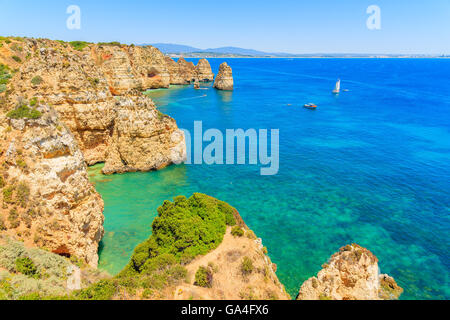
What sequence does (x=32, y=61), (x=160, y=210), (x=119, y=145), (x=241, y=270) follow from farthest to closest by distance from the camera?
(x=119, y=145) < (x=32, y=61) < (x=160, y=210) < (x=241, y=270)

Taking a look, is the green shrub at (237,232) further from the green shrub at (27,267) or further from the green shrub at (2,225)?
the green shrub at (2,225)

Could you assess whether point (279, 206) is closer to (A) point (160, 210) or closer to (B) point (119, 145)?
(A) point (160, 210)

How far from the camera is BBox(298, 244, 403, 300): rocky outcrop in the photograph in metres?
13.9

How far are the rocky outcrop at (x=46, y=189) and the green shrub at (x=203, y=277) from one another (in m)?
8.38

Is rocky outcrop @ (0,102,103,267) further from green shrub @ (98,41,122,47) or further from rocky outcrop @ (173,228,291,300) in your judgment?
green shrub @ (98,41,122,47)

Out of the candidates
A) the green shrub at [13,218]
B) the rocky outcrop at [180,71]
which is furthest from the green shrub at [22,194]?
the rocky outcrop at [180,71]

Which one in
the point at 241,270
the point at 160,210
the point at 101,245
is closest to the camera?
the point at 241,270

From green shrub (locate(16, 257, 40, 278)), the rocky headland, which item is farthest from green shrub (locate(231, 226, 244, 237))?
green shrub (locate(16, 257, 40, 278))

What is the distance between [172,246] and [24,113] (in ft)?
41.3

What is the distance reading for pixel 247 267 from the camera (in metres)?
12.9

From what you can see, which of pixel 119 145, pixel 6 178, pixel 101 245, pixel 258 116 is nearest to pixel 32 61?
pixel 119 145

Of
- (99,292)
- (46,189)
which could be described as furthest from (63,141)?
(99,292)
